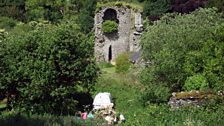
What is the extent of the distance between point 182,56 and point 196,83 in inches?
66.3

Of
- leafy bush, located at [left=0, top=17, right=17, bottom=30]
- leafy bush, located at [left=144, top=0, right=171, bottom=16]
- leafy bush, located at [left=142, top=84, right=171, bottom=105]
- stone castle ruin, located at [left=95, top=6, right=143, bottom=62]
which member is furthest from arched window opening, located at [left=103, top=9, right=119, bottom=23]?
leafy bush, located at [left=142, top=84, right=171, bottom=105]

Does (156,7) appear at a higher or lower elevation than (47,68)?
higher

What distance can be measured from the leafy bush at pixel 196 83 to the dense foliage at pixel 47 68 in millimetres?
4285

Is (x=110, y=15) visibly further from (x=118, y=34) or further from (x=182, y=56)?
(x=182, y=56)

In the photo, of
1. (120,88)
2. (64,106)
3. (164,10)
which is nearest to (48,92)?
(64,106)

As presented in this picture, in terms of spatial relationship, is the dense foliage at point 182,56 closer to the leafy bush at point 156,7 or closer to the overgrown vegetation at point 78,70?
the overgrown vegetation at point 78,70

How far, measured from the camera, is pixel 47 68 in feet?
72.9

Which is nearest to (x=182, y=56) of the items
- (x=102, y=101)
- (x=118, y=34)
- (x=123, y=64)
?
(x=102, y=101)

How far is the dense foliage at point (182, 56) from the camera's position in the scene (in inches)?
873

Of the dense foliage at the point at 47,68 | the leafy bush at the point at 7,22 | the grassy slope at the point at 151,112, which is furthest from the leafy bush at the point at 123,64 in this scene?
the leafy bush at the point at 7,22

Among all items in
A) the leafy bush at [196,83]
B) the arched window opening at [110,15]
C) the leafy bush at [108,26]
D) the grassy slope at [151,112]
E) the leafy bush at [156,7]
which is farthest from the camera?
the leafy bush at [156,7]

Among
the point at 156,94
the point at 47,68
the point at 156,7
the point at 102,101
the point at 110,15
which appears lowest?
the point at 102,101

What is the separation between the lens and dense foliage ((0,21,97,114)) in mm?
22188

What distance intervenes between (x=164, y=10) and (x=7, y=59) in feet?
121
